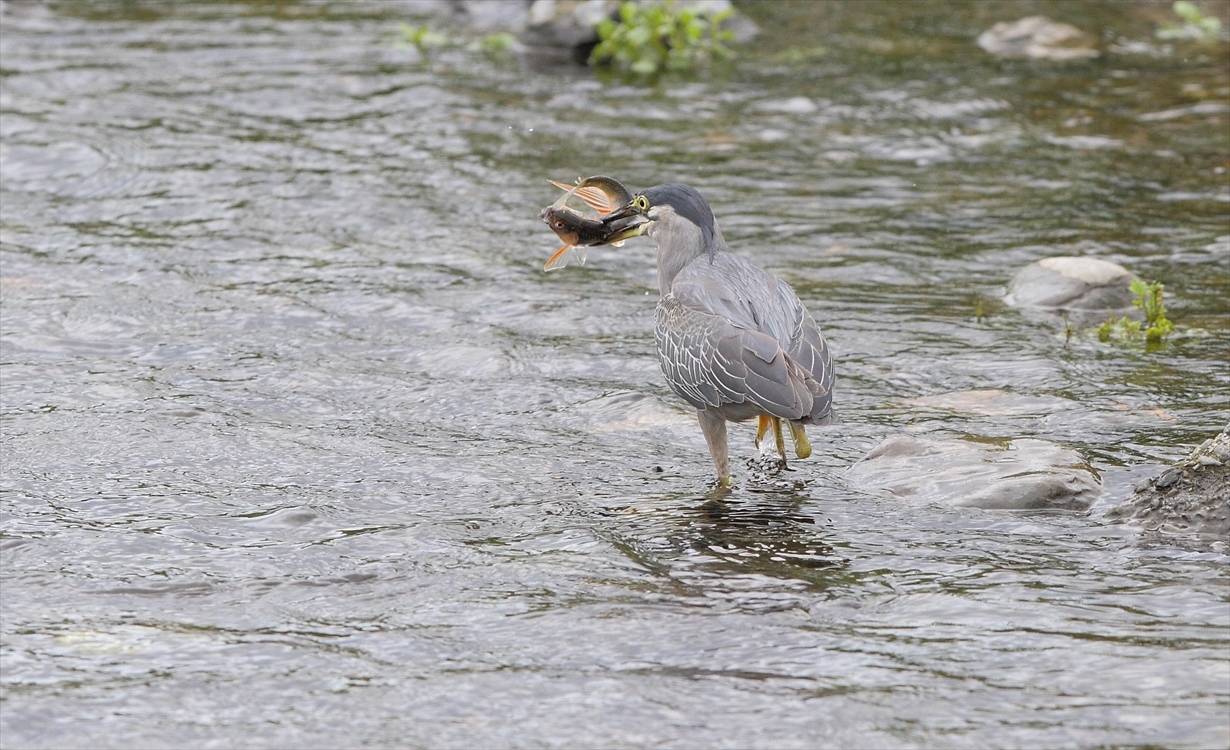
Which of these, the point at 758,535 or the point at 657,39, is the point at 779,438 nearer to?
the point at 758,535

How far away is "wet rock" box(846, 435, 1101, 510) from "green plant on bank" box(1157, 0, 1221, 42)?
10965 mm

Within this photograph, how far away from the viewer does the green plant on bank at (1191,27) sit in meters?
15.8

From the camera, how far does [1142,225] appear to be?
1018 cm

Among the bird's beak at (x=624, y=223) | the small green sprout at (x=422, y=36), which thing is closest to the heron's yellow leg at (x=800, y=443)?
the bird's beak at (x=624, y=223)

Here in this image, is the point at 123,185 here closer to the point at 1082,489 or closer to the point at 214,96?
the point at 214,96

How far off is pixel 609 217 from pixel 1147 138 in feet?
22.5

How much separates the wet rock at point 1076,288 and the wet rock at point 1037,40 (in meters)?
6.71

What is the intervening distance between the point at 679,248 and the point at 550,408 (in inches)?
40.3

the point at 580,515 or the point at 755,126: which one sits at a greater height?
the point at 755,126

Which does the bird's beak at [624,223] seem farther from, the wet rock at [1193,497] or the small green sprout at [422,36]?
the small green sprout at [422,36]

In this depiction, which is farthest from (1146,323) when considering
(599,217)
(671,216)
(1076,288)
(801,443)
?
(599,217)

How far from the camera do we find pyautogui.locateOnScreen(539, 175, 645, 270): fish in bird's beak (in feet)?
23.2

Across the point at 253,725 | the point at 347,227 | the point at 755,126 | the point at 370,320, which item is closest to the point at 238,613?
the point at 253,725

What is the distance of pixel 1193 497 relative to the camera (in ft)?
17.9
